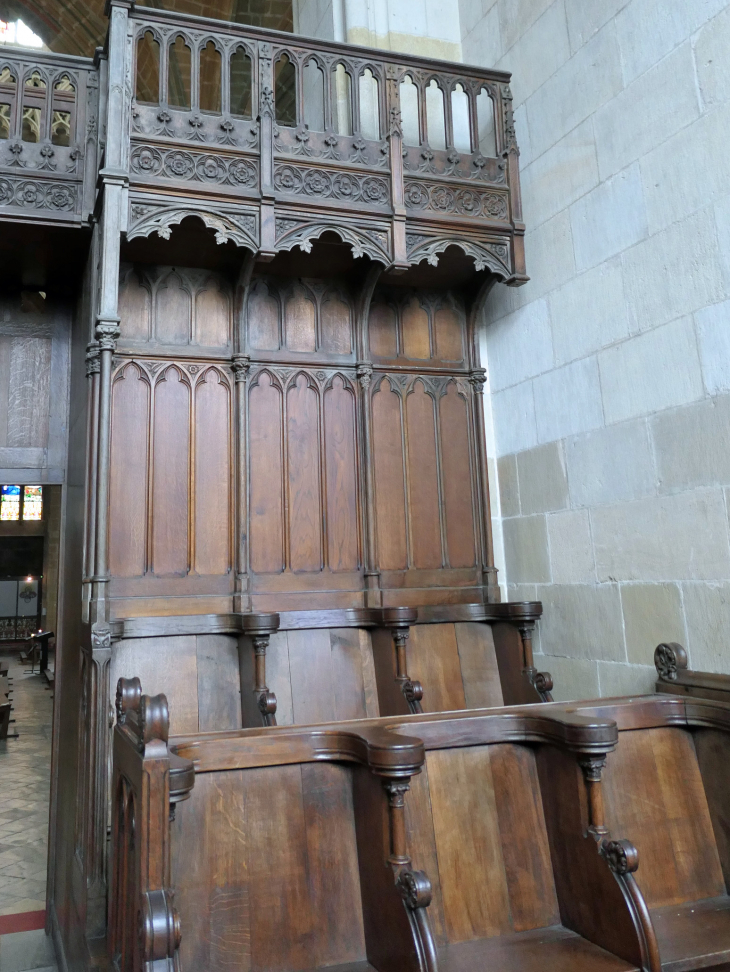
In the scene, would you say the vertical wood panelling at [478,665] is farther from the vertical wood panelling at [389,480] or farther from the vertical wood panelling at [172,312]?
the vertical wood panelling at [172,312]

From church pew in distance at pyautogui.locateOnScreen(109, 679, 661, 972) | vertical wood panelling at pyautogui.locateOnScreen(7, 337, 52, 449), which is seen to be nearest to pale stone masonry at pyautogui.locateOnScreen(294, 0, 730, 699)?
church pew in distance at pyautogui.locateOnScreen(109, 679, 661, 972)

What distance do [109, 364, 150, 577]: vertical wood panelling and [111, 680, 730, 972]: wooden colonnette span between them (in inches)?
66.9

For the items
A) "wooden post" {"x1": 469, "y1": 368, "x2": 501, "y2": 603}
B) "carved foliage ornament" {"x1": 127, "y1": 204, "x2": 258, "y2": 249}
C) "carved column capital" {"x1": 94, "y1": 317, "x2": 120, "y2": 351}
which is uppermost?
"carved foliage ornament" {"x1": 127, "y1": 204, "x2": 258, "y2": 249}

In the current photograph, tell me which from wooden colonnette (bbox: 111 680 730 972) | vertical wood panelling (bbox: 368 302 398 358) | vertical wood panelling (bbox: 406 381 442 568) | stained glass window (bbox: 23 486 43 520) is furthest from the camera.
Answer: stained glass window (bbox: 23 486 43 520)

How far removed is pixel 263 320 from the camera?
4.44 m

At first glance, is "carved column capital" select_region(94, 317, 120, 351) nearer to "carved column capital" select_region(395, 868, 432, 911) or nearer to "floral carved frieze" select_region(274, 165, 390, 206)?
"floral carved frieze" select_region(274, 165, 390, 206)

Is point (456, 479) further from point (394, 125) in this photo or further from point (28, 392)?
point (28, 392)

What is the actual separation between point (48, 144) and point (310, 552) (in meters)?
2.51

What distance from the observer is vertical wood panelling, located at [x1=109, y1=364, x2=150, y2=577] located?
3984 millimetres

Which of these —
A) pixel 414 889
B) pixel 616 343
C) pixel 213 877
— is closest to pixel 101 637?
pixel 213 877

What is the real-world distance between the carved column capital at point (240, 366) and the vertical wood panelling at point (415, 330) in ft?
3.28

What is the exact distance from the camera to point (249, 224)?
3.88 metres

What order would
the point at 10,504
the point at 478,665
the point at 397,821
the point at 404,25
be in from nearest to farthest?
Answer: 1. the point at 397,821
2. the point at 478,665
3. the point at 404,25
4. the point at 10,504

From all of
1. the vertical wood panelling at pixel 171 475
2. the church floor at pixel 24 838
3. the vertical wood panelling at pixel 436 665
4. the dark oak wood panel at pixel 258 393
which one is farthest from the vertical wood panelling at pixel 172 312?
the church floor at pixel 24 838
